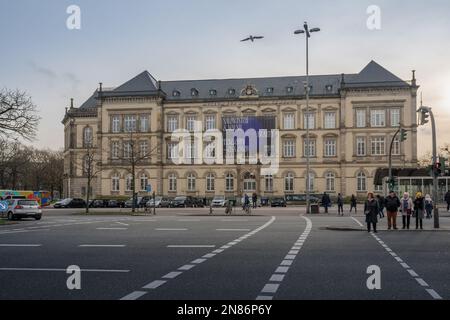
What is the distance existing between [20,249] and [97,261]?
4.75m

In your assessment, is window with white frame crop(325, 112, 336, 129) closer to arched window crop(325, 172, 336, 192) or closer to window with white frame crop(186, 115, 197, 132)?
arched window crop(325, 172, 336, 192)

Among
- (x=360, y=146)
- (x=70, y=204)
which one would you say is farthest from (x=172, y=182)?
(x=360, y=146)

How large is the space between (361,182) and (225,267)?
68.6 meters

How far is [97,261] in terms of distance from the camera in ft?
47.4

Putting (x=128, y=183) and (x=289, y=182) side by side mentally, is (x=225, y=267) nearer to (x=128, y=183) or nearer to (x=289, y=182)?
(x=289, y=182)

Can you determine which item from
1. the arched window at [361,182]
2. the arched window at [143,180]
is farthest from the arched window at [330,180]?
the arched window at [143,180]

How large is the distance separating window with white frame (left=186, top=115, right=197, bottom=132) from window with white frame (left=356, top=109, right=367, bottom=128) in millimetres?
23930

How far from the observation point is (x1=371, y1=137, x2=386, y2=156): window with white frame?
78500 mm

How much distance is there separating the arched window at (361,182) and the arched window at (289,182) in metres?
9.29

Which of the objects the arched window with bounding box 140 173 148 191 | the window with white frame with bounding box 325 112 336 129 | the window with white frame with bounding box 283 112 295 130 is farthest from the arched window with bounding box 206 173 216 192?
the window with white frame with bounding box 325 112 336 129

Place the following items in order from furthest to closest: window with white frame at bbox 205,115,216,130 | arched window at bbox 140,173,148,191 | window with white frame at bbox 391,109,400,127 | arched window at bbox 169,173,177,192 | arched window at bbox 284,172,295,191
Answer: arched window at bbox 140,173,148,191
arched window at bbox 169,173,177,192
window with white frame at bbox 205,115,216,130
arched window at bbox 284,172,295,191
window with white frame at bbox 391,109,400,127

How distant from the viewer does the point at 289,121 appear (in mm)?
82375
